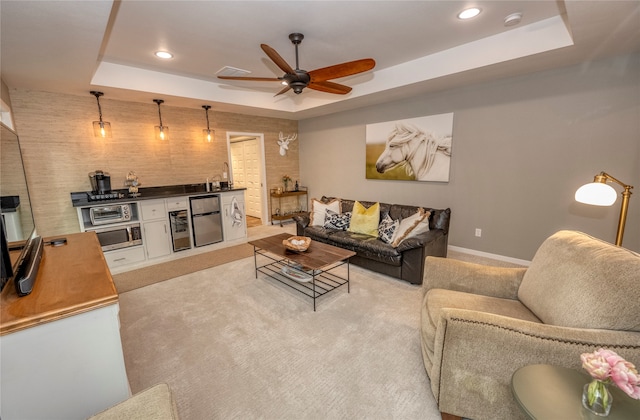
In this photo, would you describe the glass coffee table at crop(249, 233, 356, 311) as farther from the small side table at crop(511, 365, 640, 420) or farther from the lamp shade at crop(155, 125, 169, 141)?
the lamp shade at crop(155, 125, 169, 141)

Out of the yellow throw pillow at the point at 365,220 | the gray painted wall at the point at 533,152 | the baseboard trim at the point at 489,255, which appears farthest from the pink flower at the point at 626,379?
the baseboard trim at the point at 489,255

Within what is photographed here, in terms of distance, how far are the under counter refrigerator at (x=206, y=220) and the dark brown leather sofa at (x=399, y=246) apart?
1746mm

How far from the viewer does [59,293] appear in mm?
1251

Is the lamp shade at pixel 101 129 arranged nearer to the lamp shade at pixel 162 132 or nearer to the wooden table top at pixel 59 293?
the lamp shade at pixel 162 132

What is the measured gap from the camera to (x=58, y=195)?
3.70 m

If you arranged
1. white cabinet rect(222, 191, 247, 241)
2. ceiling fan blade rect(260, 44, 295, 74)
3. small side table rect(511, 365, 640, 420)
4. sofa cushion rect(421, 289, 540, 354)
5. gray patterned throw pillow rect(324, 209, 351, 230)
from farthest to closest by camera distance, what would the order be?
white cabinet rect(222, 191, 247, 241) → gray patterned throw pillow rect(324, 209, 351, 230) → ceiling fan blade rect(260, 44, 295, 74) → sofa cushion rect(421, 289, 540, 354) → small side table rect(511, 365, 640, 420)

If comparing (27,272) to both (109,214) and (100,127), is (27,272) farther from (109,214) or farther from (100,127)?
(100,127)

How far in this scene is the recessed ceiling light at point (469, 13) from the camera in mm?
2268

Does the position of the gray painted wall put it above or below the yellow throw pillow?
above

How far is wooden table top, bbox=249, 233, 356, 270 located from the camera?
2.64 metres

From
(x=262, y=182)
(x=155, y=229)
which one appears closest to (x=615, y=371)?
(x=155, y=229)

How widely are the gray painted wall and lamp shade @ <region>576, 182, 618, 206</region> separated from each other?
156cm

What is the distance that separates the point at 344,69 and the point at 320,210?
2.32 m

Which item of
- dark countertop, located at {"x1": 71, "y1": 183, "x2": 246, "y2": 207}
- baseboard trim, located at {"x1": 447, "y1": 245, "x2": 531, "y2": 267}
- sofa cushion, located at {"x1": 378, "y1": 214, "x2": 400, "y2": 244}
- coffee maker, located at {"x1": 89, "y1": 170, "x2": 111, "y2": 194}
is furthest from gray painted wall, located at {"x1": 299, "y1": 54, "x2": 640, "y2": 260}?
coffee maker, located at {"x1": 89, "y1": 170, "x2": 111, "y2": 194}
